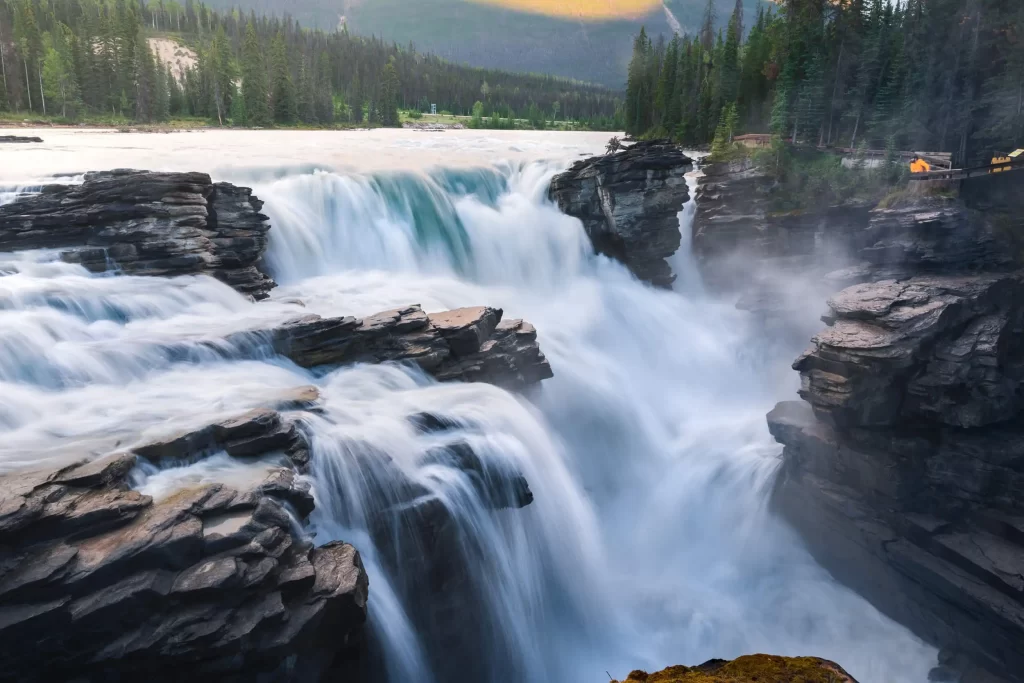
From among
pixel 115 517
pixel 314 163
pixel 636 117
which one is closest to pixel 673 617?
pixel 115 517

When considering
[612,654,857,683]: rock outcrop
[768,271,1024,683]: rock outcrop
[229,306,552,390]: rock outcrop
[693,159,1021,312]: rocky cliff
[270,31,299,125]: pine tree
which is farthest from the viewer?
[270,31,299,125]: pine tree

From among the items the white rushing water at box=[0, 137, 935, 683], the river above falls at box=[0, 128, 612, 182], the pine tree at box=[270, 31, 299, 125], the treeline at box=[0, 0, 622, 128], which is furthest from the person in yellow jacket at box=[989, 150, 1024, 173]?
the pine tree at box=[270, 31, 299, 125]

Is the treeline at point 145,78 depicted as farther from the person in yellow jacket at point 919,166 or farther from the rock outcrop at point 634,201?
the person in yellow jacket at point 919,166

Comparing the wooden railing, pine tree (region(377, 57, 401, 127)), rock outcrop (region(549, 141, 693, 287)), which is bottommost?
pine tree (region(377, 57, 401, 127))

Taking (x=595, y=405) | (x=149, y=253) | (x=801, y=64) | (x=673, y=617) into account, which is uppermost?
(x=801, y=64)

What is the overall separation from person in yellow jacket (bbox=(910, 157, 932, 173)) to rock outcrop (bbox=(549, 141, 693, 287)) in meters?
7.46

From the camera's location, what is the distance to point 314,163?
22.2m

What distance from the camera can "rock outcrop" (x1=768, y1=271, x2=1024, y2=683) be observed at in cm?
1071

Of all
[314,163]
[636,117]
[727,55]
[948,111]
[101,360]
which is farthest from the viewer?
[636,117]

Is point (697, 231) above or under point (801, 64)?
under

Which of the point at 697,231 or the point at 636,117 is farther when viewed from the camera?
the point at 636,117

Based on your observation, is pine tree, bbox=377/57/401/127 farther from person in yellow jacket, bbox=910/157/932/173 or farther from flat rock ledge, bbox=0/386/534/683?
flat rock ledge, bbox=0/386/534/683

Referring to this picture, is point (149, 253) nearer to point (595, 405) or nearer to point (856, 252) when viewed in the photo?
point (595, 405)

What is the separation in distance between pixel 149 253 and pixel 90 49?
187ft
